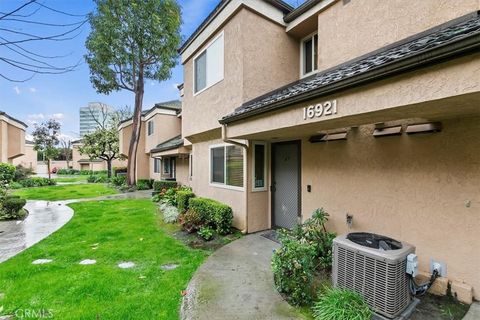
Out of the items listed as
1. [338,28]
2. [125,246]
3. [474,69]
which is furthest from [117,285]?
[338,28]

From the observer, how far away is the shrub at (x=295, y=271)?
379 centimetres

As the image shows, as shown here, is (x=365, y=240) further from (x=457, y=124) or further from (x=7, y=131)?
(x=7, y=131)

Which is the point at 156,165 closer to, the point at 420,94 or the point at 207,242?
the point at 207,242

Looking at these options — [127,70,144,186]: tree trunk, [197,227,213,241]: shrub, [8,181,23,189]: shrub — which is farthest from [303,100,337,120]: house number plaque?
[8,181,23,189]: shrub

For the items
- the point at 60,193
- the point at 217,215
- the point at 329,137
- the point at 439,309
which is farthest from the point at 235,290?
the point at 60,193

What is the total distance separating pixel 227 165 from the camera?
8.62 m

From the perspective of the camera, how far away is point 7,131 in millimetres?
24469

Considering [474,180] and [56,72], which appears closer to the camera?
[474,180]

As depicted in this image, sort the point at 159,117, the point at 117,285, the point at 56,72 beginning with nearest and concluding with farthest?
the point at 56,72 < the point at 117,285 < the point at 159,117

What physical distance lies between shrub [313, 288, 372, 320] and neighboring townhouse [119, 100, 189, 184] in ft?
45.3

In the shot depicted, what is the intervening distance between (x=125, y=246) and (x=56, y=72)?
5112mm

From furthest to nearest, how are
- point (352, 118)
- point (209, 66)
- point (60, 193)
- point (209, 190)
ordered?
point (60, 193) < point (209, 190) < point (209, 66) < point (352, 118)

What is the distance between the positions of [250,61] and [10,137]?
30.6 meters

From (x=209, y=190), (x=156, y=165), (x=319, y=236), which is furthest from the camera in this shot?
(x=156, y=165)
